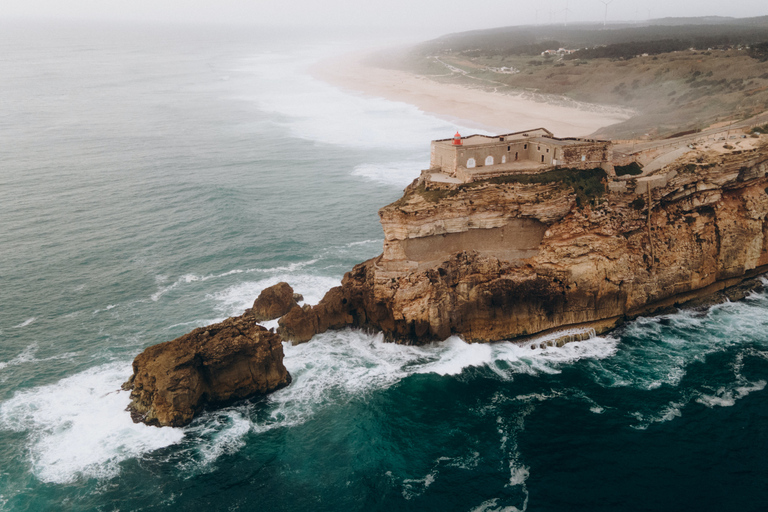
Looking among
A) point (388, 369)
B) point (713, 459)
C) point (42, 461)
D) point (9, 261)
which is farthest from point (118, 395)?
point (713, 459)

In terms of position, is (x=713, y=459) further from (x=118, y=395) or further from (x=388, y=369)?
(x=118, y=395)

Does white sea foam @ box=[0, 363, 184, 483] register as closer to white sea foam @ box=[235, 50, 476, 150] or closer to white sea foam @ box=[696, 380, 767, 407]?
white sea foam @ box=[696, 380, 767, 407]

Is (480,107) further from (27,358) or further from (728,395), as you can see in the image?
(27,358)

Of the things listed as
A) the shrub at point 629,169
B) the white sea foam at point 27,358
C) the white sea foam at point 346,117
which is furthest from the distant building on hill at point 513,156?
the white sea foam at point 346,117

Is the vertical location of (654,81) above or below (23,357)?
above

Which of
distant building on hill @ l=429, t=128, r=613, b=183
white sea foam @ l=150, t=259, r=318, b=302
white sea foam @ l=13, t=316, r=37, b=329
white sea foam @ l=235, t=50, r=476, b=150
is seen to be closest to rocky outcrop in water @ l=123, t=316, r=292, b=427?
white sea foam @ l=13, t=316, r=37, b=329

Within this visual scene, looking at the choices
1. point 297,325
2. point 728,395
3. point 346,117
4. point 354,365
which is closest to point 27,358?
point 297,325

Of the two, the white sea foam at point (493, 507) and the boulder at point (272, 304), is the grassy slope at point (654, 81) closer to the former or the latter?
the boulder at point (272, 304)
